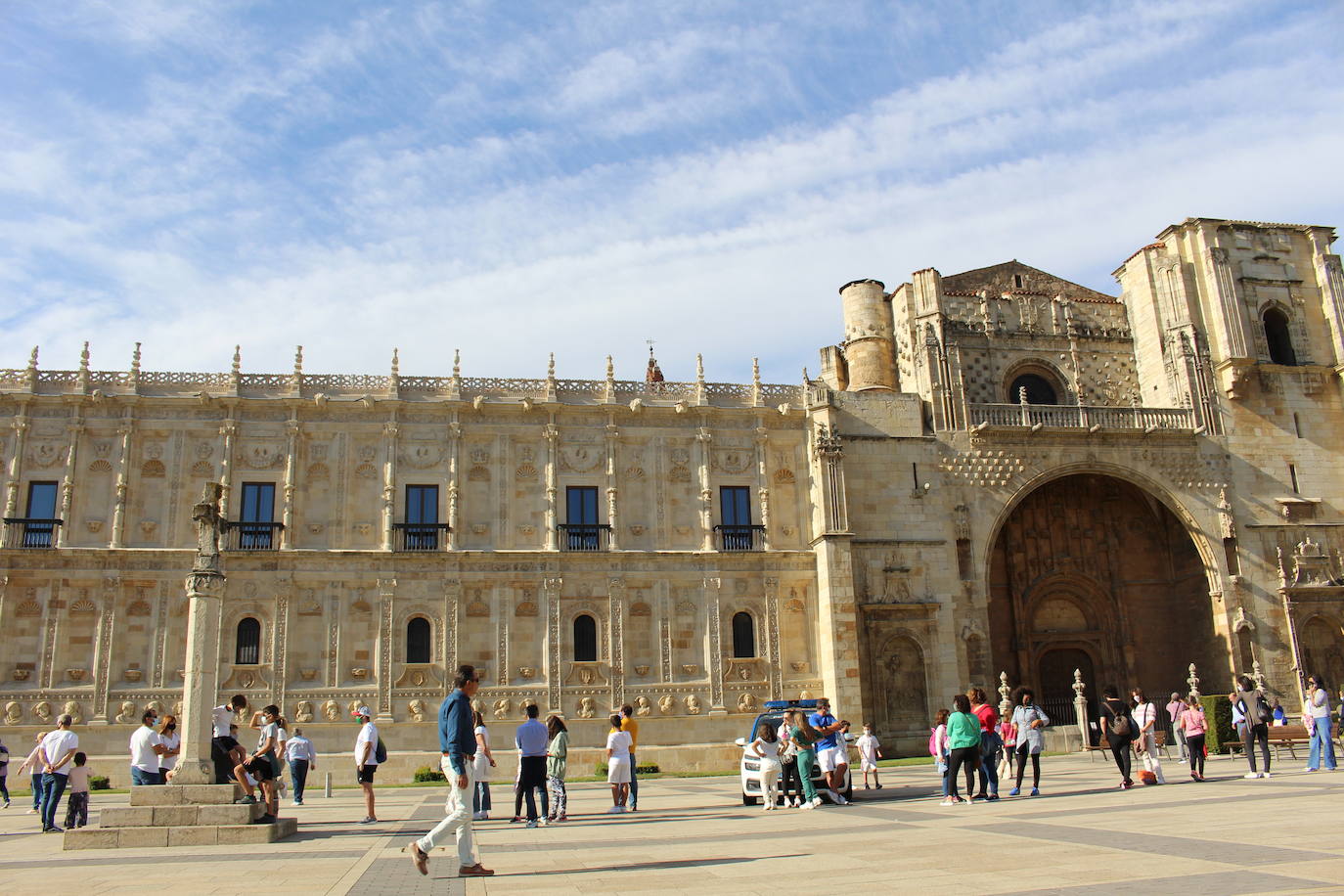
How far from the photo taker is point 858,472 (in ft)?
113

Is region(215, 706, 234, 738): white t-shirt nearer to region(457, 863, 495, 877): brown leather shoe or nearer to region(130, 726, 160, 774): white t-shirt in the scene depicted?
region(130, 726, 160, 774): white t-shirt

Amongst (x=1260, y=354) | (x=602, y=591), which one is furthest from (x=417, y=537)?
(x=1260, y=354)

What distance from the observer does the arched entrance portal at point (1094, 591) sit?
37.7 metres

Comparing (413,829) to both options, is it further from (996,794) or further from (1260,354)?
(1260,354)

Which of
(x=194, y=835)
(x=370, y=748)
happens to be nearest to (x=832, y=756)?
(x=370, y=748)

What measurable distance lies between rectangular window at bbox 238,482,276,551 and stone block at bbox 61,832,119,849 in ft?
62.9

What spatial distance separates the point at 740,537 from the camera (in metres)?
33.9

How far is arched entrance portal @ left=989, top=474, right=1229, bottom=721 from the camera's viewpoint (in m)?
37.7

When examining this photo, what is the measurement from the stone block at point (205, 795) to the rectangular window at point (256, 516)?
18.9 metres

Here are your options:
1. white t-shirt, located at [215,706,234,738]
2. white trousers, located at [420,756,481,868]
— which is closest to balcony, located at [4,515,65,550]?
white t-shirt, located at [215,706,234,738]

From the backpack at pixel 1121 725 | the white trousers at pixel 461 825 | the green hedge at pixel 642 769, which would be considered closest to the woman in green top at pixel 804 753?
the backpack at pixel 1121 725

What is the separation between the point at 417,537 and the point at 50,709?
10869mm

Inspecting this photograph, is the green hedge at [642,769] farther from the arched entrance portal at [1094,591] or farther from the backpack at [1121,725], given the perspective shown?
the arched entrance portal at [1094,591]

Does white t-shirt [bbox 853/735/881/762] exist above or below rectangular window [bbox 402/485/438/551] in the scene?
below
